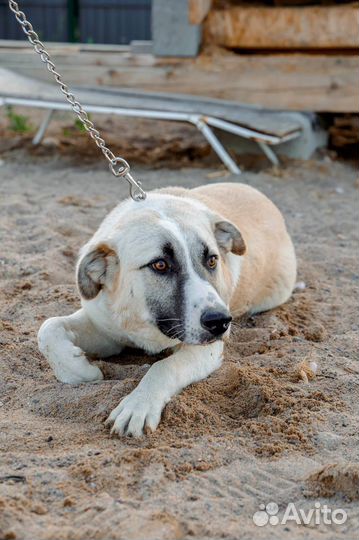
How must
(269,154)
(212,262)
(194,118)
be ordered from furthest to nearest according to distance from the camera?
(269,154) < (194,118) < (212,262)

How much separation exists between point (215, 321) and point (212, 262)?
1.40ft

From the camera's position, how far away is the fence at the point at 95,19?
1471cm

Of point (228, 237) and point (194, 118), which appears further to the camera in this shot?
point (194, 118)

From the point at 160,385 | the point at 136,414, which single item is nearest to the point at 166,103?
the point at 160,385

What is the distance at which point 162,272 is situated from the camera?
3.56 meters

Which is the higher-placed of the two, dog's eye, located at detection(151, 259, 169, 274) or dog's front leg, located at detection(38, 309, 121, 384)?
Result: dog's eye, located at detection(151, 259, 169, 274)

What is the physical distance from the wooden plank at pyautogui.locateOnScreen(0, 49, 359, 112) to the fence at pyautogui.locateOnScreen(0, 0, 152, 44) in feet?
20.8

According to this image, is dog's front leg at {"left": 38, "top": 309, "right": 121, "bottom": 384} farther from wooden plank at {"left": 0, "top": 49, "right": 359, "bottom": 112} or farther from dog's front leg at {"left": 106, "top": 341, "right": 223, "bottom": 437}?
wooden plank at {"left": 0, "top": 49, "right": 359, "bottom": 112}

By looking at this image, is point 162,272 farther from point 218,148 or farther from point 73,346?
point 218,148

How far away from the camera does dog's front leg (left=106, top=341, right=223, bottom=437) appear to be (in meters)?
3.29

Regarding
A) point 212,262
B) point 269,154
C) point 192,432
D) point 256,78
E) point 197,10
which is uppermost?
point 197,10

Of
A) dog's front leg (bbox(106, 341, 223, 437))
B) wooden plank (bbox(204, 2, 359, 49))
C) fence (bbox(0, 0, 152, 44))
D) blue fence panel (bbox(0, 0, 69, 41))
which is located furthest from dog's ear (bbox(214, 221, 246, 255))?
blue fence panel (bbox(0, 0, 69, 41))

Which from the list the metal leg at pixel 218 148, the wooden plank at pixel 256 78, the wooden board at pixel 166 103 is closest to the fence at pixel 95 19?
the wooden plank at pixel 256 78

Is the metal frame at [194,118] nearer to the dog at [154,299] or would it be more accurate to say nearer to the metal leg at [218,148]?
the metal leg at [218,148]
